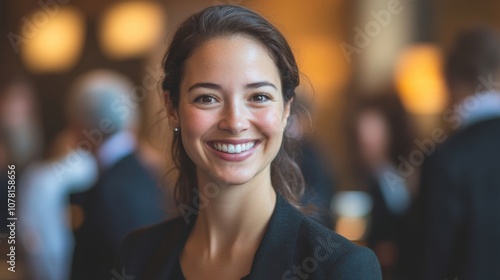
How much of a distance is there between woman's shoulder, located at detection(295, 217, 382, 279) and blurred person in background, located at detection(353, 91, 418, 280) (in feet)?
6.54

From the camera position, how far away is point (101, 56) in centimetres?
744

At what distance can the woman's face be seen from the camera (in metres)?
1.75

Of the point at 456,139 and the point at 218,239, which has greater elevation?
the point at 218,239

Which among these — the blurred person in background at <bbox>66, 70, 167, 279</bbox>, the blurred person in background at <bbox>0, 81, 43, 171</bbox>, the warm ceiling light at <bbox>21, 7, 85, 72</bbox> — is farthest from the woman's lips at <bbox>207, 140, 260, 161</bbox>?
the warm ceiling light at <bbox>21, 7, 85, 72</bbox>

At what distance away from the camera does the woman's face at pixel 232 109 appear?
1747 mm

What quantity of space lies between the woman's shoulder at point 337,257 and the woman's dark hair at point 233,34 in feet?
1.11

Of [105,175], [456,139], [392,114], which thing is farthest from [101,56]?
[456,139]

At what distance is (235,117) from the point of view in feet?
5.69

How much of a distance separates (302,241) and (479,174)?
1140mm

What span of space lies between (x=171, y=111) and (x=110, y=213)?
1.32 m

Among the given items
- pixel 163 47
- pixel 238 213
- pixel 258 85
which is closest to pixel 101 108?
pixel 238 213

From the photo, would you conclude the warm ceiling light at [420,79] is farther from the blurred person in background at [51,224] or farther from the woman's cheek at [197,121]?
the woman's cheek at [197,121]

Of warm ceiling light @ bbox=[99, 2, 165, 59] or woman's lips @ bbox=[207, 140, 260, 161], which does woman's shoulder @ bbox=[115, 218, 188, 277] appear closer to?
woman's lips @ bbox=[207, 140, 260, 161]

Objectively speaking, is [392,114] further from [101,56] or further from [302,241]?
[101,56]
